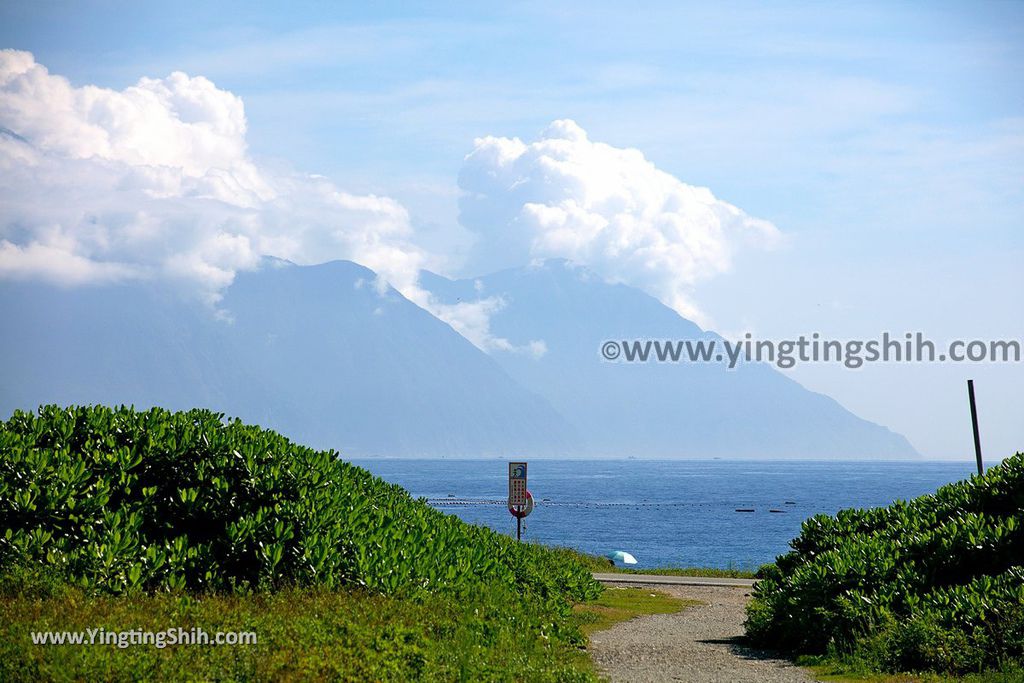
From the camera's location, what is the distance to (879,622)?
1380 centimetres

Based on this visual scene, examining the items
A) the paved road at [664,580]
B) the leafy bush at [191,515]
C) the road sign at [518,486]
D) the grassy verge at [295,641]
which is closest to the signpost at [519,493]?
the road sign at [518,486]

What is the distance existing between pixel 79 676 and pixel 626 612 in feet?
47.8

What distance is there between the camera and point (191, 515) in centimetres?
1341

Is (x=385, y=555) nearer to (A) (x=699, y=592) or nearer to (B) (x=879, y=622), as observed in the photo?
(B) (x=879, y=622)

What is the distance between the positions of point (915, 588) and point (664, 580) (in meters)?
16.8

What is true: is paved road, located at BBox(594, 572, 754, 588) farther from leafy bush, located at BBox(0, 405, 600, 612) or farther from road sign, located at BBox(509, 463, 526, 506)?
leafy bush, located at BBox(0, 405, 600, 612)

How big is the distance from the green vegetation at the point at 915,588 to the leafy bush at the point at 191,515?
5.00 meters

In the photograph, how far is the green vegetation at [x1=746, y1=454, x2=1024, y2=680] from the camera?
1232 centimetres

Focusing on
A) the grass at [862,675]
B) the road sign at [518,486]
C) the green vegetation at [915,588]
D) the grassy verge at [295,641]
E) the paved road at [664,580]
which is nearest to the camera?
the grassy verge at [295,641]

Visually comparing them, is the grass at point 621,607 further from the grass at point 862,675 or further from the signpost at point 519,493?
the signpost at point 519,493

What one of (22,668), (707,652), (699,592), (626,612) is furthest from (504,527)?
(22,668)

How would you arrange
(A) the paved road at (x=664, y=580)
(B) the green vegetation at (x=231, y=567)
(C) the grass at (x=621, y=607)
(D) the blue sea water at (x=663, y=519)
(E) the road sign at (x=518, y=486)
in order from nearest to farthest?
(B) the green vegetation at (x=231, y=567), (C) the grass at (x=621, y=607), (A) the paved road at (x=664, y=580), (E) the road sign at (x=518, y=486), (D) the blue sea water at (x=663, y=519)

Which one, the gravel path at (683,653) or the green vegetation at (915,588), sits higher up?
the green vegetation at (915,588)

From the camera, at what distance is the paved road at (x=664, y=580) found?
2934 centimetres
